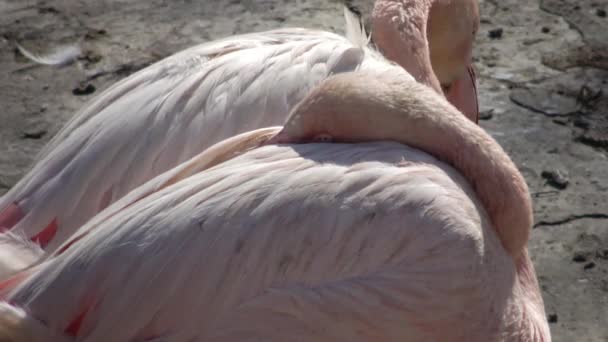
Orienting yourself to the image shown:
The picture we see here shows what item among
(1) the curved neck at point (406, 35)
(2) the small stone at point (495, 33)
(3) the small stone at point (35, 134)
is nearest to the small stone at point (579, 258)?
(1) the curved neck at point (406, 35)

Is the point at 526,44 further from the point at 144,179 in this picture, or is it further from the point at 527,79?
the point at 144,179

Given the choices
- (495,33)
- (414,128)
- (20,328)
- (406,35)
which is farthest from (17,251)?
(495,33)

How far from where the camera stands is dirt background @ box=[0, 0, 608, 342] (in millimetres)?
3580

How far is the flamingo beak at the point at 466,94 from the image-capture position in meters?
3.54

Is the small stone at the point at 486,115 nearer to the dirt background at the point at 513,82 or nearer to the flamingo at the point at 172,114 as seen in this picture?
the dirt background at the point at 513,82

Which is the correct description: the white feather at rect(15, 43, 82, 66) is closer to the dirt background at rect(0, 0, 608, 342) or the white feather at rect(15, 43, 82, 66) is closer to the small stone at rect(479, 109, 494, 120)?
the dirt background at rect(0, 0, 608, 342)

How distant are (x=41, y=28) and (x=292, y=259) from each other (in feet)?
10.2

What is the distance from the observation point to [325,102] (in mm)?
2494

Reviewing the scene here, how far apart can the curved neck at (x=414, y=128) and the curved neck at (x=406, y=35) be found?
1.44 ft

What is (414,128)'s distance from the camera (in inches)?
98.5

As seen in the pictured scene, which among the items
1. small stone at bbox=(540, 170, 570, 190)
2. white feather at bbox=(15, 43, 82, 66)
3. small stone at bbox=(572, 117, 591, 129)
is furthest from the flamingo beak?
white feather at bbox=(15, 43, 82, 66)

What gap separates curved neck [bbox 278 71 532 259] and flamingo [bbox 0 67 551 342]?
3.9 inches

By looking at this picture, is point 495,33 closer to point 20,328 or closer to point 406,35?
point 406,35

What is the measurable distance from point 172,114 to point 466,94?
48.1 inches
